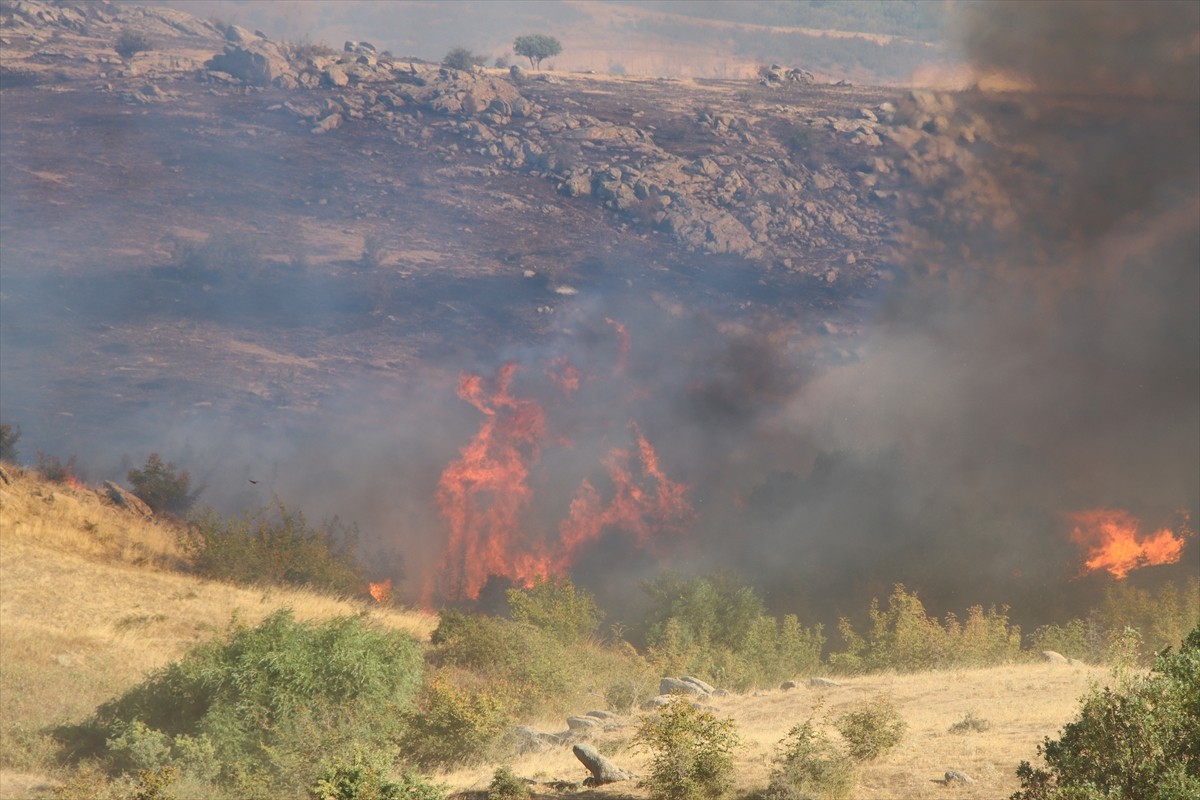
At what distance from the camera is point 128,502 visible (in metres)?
57.1

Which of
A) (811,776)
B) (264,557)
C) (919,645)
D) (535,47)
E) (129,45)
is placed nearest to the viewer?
(811,776)

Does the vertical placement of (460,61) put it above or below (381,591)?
above

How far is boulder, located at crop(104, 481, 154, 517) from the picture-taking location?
56594 mm

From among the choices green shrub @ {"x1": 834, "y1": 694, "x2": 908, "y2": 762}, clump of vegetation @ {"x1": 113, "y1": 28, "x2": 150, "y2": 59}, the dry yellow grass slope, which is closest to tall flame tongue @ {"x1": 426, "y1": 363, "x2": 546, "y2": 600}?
the dry yellow grass slope

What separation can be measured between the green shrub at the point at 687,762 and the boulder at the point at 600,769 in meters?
1.43

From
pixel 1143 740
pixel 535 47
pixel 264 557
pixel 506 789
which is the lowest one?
pixel 264 557

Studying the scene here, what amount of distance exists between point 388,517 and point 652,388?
2347cm

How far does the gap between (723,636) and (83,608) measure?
25.0m

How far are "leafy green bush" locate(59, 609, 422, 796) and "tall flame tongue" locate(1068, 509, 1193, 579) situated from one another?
41.5 m

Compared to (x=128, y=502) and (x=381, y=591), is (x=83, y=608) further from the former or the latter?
(x=381, y=591)

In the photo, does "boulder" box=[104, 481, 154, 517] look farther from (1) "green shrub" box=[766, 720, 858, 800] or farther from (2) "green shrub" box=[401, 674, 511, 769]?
(1) "green shrub" box=[766, 720, 858, 800]

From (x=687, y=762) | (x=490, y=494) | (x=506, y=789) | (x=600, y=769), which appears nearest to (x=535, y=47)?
(x=490, y=494)

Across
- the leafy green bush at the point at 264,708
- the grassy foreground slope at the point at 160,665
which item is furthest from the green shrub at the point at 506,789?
the leafy green bush at the point at 264,708

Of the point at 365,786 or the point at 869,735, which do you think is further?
the point at 869,735
